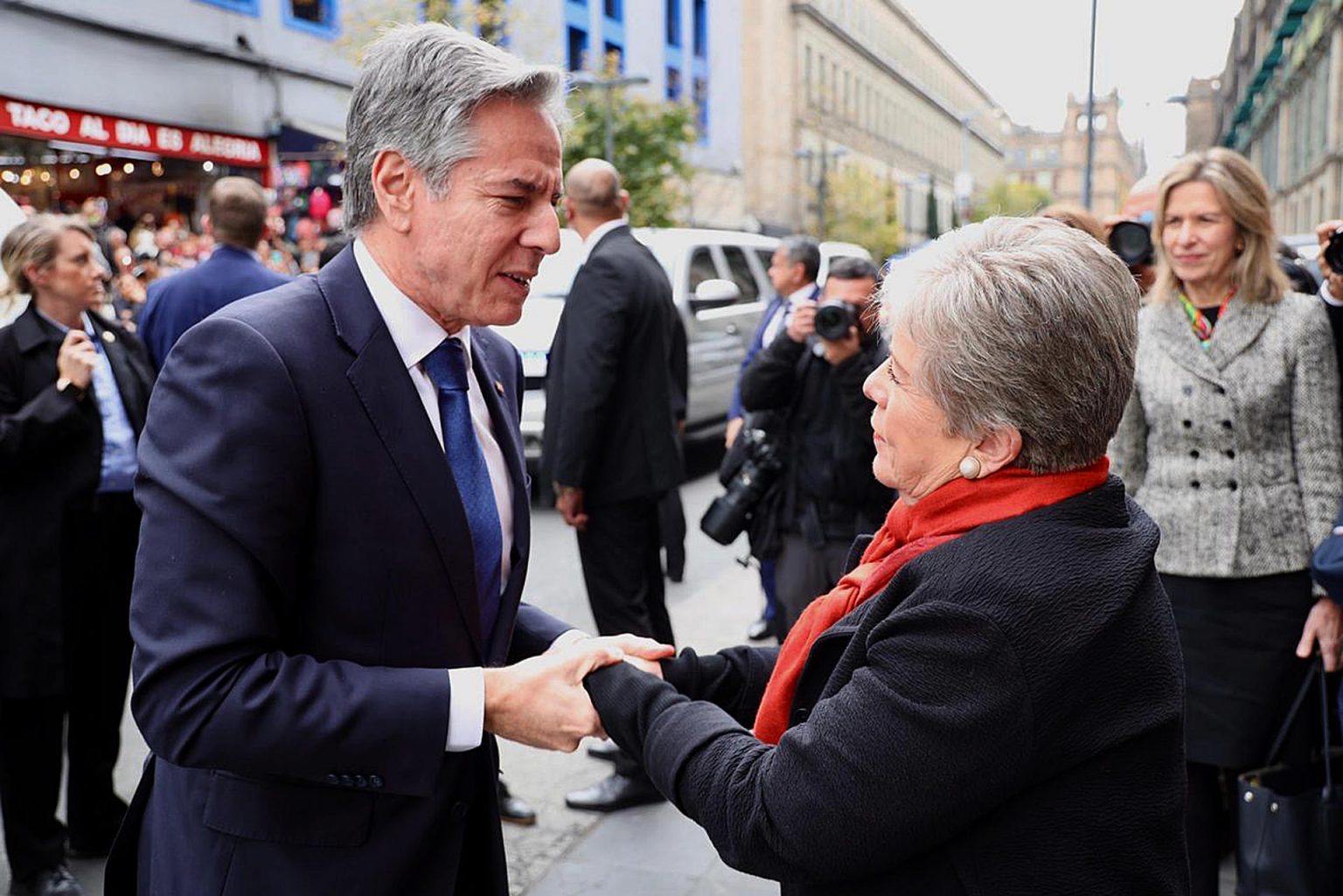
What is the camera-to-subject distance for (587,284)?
4.62m

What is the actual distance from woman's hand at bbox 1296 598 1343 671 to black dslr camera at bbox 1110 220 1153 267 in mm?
1298


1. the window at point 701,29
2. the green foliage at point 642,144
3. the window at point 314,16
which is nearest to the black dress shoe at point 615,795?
the window at point 314,16

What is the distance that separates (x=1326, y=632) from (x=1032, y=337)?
6.79ft

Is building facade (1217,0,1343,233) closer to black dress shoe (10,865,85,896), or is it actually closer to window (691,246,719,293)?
window (691,246,719,293)

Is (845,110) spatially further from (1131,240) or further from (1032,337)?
(1032,337)

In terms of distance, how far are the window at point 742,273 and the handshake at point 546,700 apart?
9.94 m

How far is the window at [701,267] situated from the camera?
10719 mm

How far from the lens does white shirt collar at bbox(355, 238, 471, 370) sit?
1.77 metres

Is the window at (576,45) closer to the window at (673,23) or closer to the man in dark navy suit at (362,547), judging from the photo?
the window at (673,23)

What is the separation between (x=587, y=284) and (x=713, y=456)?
7337 millimetres

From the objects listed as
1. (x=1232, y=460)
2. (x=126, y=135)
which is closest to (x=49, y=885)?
(x=1232, y=460)

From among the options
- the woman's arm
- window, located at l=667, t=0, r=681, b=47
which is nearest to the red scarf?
the woman's arm

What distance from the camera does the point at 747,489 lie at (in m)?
4.60

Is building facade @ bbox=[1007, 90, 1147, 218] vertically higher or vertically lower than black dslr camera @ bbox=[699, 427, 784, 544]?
higher
